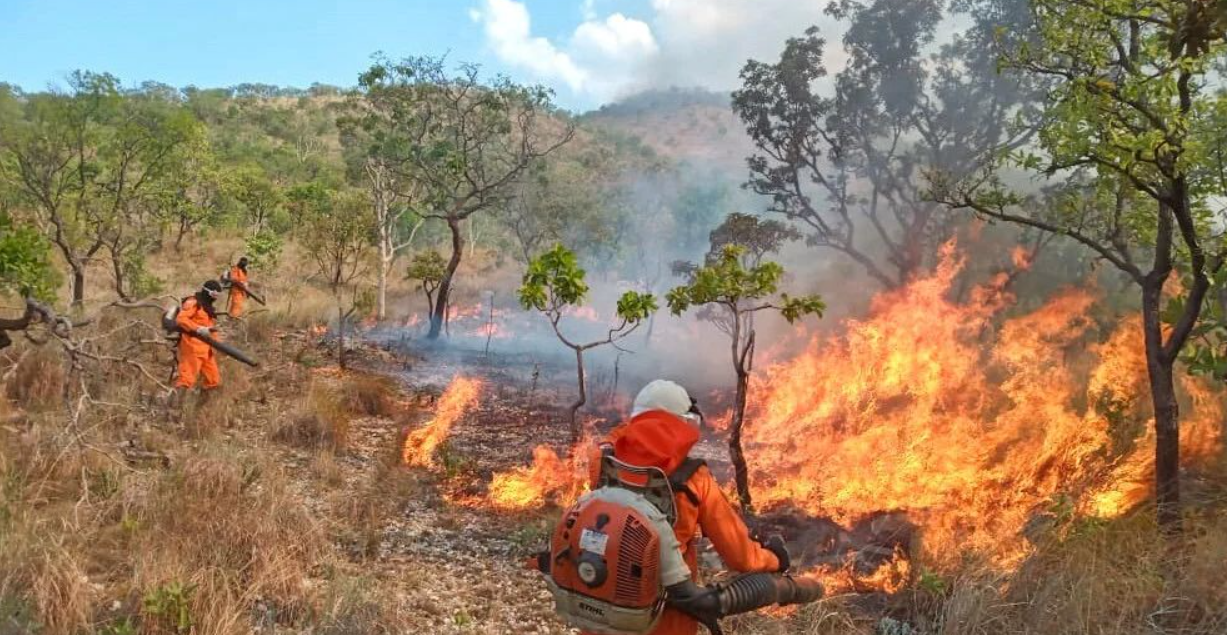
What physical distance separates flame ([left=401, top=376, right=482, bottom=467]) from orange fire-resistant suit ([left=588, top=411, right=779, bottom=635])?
6.61m

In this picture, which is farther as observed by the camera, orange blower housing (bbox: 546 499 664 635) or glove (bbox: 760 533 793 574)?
glove (bbox: 760 533 793 574)

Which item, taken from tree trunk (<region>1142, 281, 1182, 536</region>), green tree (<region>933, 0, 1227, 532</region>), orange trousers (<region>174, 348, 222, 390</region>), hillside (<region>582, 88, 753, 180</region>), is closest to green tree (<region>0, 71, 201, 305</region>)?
orange trousers (<region>174, 348, 222, 390</region>)

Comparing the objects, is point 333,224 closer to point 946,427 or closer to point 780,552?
point 946,427

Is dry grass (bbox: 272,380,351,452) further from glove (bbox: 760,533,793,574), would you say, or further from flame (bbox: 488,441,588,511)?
glove (bbox: 760,533,793,574)

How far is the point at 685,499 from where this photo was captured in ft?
9.91

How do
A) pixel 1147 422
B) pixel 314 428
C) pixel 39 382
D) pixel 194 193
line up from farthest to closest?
pixel 194 193, pixel 314 428, pixel 39 382, pixel 1147 422

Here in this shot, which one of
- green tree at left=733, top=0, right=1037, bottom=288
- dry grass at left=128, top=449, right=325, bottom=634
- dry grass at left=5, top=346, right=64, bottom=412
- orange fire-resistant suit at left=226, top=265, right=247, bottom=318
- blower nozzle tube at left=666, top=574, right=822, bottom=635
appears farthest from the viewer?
green tree at left=733, top=0, right=1037, bottom=288

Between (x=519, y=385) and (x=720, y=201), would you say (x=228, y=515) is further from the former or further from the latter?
(x=720, y=201)

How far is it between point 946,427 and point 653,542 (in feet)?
24.0

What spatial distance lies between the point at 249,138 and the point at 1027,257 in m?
44.2

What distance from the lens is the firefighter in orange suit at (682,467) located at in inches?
117

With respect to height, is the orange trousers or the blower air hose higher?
the blower air hose

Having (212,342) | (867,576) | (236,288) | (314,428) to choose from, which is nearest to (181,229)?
(236,288)

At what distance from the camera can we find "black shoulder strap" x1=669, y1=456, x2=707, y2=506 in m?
2.98
